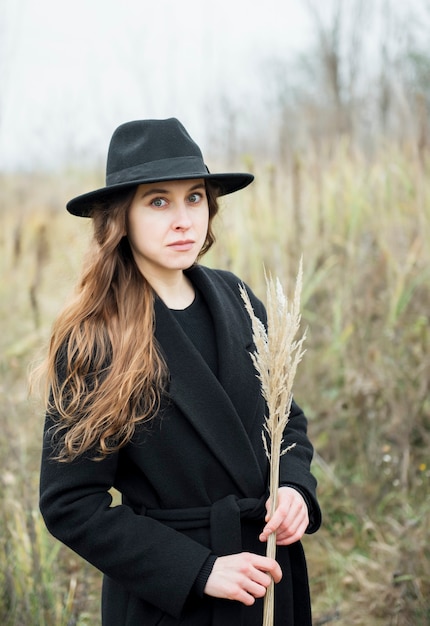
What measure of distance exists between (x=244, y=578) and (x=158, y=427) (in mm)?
347

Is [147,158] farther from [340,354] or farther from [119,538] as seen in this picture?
[340,354]

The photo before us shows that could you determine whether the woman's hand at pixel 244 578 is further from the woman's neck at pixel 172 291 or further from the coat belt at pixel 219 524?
the woman's neck at pixel 172 291

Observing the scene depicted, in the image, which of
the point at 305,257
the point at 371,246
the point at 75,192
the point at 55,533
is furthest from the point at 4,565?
the point at 75,192

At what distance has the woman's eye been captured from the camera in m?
1.61

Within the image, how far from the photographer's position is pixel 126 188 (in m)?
1.60

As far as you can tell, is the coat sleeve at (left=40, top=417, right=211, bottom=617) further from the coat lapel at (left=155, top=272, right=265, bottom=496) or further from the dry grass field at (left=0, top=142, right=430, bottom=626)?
the dry grass field at (left=0, top=142, right=430, bottom=626)

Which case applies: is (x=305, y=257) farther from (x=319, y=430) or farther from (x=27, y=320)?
(x=27, y=320)

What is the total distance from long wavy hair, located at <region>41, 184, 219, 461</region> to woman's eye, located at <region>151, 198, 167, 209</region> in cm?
5

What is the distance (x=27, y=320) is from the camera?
18.8 ft

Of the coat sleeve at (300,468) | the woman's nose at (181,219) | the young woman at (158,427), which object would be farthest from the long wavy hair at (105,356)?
the coat sleeve at (300,468)

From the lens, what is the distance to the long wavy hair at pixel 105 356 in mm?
1488

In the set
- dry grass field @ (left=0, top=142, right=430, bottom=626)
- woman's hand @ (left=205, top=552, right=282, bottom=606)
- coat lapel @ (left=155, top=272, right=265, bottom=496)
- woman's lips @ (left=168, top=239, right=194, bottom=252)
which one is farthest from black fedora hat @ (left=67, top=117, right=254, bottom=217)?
woman's hand @ (left=205, top=552, right=282, bottom=606)

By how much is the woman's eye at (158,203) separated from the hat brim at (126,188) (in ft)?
0.19

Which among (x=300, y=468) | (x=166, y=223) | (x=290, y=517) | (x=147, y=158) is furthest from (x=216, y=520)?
(x=147, y=158)
